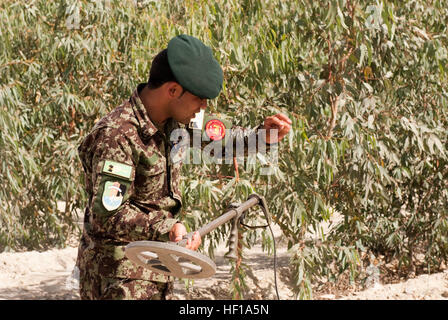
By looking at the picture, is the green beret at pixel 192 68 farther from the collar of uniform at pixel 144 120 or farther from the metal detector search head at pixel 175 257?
the metal detector search head at pixel 175 257

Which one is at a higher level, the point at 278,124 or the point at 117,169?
the point at 278,124

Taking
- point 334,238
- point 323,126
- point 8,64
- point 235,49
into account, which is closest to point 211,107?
point 235,49

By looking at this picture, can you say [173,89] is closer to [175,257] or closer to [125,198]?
[125,198]

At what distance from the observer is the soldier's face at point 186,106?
1.95 meters

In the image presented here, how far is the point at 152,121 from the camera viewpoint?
2066 mm

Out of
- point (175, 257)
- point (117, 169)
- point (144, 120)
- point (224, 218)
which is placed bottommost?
point (175, 257)

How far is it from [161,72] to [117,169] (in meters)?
0.33

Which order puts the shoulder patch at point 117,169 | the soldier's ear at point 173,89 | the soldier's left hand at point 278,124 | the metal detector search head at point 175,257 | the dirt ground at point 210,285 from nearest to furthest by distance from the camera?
the metal detector search head at point 175,257 < the shoulder patch at point 117,169 < the soldier's ear at point 173,89 < the soldier's left hand at point 278,124 < the dirt ground at point 210,285

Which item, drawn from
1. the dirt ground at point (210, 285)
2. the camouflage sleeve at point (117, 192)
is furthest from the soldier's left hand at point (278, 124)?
the dirt ground at point (210, 285)

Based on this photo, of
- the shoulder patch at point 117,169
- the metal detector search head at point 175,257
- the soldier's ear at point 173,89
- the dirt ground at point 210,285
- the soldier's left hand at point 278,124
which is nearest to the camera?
the metal detector search head at point 175,257

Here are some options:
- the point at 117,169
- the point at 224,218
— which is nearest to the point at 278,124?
the point at 224,218

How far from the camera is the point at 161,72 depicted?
6.47 ft
